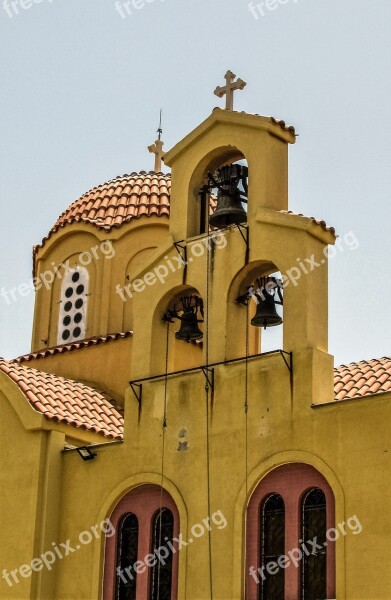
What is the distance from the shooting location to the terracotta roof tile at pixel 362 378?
56.9 ft

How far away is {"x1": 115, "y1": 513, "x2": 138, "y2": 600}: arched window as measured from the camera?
1723 centimetres

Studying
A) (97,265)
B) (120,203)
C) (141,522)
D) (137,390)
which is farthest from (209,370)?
(120,203)

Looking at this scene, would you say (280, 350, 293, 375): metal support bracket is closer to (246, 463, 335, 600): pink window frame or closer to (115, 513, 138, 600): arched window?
(246, 463, 335, 600): pink window frame

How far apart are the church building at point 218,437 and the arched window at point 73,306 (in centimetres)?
244

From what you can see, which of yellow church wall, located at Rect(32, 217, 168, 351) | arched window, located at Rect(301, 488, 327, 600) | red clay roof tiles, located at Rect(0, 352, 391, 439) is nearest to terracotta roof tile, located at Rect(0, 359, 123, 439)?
red clay roof tiles, located at Rect(0, 352, 391, 439)

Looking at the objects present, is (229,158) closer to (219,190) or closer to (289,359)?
(219,190)

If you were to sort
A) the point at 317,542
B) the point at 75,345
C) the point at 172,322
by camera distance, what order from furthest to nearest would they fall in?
the point at 75,345
the point at 172,322
the point at 317,542

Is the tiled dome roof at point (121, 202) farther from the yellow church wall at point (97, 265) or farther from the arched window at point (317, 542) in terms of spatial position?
the arched window at point (317, 542)

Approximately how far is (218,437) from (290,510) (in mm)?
1587

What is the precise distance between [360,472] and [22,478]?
568 centimetres

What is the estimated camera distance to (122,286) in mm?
22609

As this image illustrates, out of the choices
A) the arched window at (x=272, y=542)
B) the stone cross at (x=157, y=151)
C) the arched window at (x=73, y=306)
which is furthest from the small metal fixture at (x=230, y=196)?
the stone cross at (x=157, y=151)

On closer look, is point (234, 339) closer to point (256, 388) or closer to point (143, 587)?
point (256, 388)

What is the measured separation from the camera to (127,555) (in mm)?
17438
